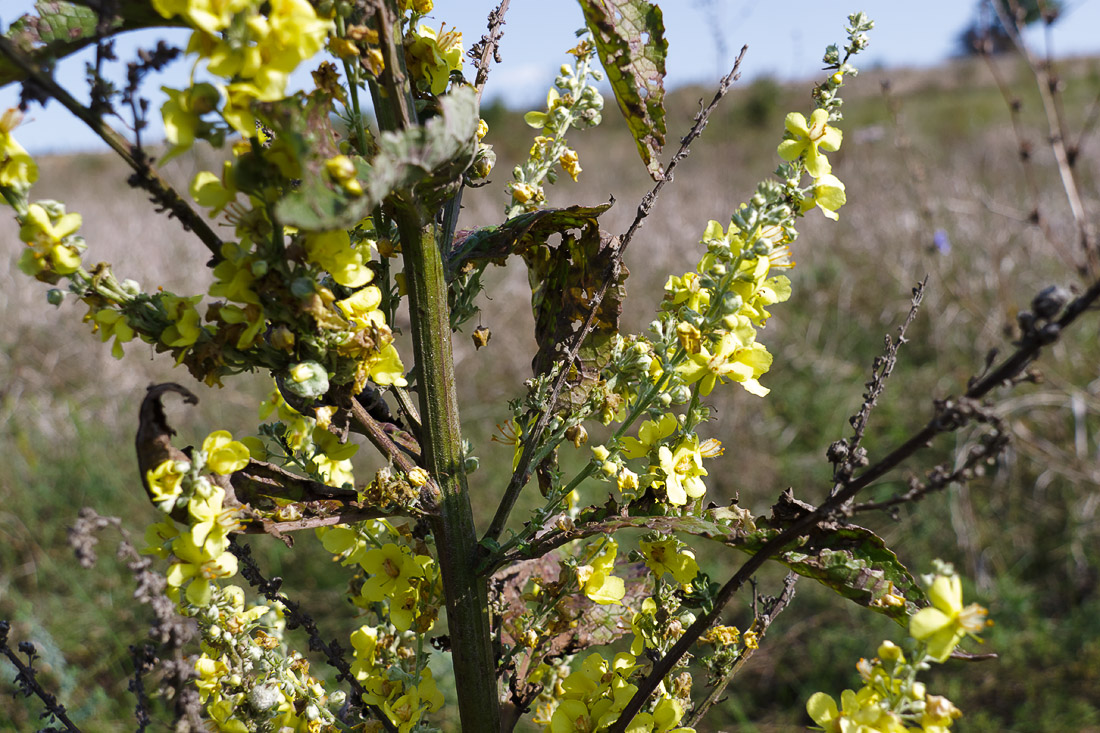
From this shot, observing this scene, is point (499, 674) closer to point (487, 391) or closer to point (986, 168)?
point (487, 391)

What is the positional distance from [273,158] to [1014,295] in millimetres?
7011

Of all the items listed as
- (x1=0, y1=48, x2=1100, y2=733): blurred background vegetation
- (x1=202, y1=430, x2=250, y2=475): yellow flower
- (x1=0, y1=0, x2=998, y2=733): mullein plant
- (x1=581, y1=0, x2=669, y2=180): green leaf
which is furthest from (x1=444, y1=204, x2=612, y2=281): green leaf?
(x1=0, y1=48, x2=1100, y2=733): blurred background vegetation

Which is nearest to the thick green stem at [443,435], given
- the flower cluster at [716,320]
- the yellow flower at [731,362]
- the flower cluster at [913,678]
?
the flower cluster at [716,320]

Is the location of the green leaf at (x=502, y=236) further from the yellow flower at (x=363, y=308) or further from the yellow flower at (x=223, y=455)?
the yellow flower at (x=223, y=455)

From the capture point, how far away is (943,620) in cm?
70

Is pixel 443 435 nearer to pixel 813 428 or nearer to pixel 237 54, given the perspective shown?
pixel 237 54

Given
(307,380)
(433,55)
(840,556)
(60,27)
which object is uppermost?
(433,55)

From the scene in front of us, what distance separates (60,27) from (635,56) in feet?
1.98

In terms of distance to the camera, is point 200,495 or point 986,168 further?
point 986,168

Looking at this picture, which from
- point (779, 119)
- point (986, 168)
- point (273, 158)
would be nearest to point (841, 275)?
point (986, 168)

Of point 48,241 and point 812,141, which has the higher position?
point 812,141

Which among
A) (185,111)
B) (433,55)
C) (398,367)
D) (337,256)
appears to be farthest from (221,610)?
(433,55)

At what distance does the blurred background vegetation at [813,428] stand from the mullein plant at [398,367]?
2.55 feet

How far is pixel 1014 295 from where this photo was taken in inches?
246
